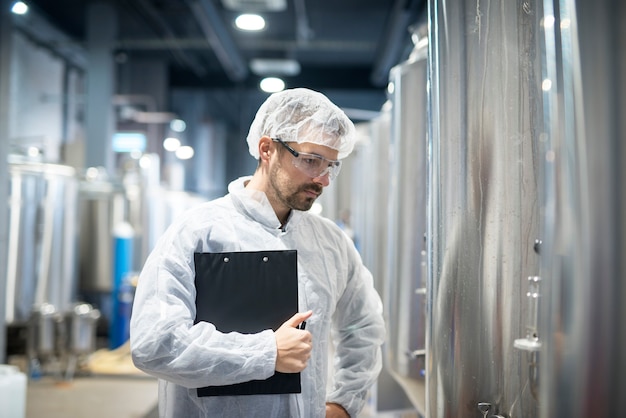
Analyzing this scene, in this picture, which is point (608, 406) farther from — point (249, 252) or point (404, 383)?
point (404, 383)

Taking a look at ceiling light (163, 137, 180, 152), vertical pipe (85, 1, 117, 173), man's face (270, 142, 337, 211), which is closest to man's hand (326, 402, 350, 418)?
man's face (270, 142, 337, 211)

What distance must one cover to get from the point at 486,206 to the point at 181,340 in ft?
2.35

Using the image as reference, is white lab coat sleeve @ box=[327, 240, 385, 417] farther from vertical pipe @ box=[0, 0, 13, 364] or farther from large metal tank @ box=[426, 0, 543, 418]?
vertical pipe @ box=[0, 0, 13, 364]

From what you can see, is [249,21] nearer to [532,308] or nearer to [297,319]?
[297,319]

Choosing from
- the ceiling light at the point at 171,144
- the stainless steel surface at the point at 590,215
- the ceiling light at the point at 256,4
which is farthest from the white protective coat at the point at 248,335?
the ceiling light at the point at 171,144

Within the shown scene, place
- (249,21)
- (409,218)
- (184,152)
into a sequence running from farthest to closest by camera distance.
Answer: (184,152)
(249,21)
(409,218)

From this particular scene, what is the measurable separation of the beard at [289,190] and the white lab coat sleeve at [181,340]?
0.90 ft

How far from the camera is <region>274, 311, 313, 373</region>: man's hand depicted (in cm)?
144

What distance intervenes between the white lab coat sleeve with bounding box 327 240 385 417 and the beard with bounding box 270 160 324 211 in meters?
0.24

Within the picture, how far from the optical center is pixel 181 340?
1.40 meters

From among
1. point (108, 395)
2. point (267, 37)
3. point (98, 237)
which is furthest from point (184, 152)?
point (108, 395)

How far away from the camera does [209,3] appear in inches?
229

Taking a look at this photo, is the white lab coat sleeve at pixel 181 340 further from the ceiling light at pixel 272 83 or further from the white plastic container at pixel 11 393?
the ceiling light at pixel 272 83

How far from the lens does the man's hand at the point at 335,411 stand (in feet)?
5.56
